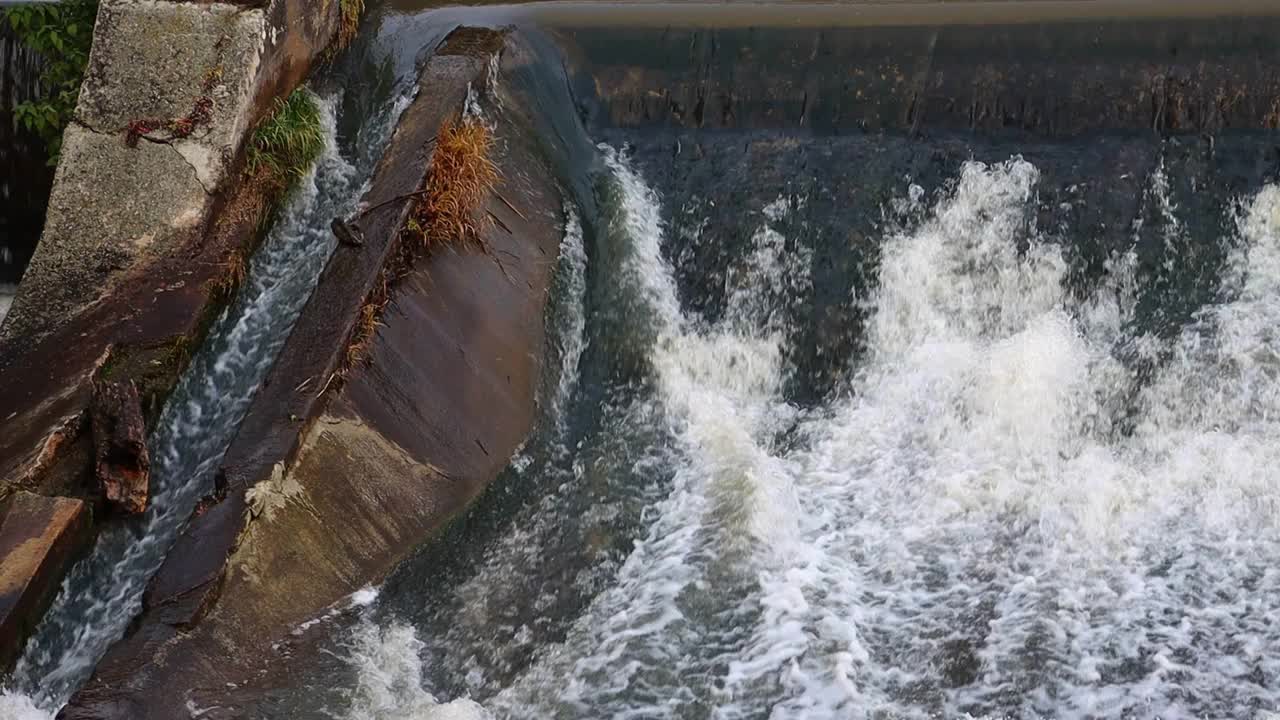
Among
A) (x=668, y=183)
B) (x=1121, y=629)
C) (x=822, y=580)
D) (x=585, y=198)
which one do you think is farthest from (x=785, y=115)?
(x=1121, y=629)

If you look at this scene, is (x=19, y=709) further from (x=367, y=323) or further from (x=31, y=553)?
(x=367, y=323)

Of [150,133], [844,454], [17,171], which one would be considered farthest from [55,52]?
[844,454]

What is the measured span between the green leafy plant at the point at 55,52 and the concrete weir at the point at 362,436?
8.28ft

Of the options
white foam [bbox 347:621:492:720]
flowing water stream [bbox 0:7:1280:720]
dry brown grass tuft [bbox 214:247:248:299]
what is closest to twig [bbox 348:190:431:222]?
flowing water stream [bbox 0:7:1280:720]

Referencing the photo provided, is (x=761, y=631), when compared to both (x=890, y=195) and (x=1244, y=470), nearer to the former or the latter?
(x=1244, y=470)

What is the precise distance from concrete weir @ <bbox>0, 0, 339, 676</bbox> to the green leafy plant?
1.98 feet

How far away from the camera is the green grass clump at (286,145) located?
8.28 metres

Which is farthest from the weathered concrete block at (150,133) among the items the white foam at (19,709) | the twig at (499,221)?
the white foam at (19,709)

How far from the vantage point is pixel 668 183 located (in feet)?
28.3

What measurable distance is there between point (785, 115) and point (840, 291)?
1368mm

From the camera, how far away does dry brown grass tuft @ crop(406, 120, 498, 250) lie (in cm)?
746

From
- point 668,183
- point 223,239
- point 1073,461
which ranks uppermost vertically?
point 668,183

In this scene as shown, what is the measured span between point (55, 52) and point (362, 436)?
4361mm

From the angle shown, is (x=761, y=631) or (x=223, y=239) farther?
(x=223, y=239)
